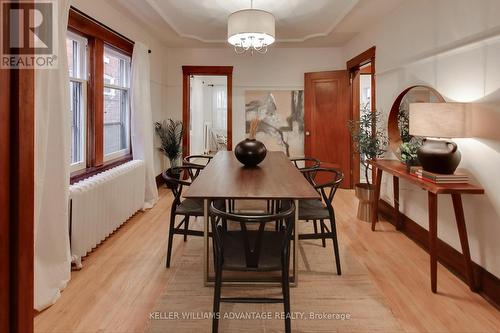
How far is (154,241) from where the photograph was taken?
346 cm

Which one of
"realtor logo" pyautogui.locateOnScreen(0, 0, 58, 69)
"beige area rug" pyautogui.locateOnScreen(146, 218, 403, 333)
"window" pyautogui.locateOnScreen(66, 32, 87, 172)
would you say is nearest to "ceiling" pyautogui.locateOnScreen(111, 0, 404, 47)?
"window" pyautogui.locateOnScreen(66, 32, 87, 172)

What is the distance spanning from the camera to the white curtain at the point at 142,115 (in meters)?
4.43

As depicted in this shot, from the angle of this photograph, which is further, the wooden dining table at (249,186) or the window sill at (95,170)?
the window sill at (95,170)

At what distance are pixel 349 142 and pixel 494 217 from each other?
11.7ft

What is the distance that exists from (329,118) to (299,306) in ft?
14.0

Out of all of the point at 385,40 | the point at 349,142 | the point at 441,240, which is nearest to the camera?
the point at 441,240

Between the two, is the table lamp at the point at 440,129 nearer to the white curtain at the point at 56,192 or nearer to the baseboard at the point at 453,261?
the baseboard at the point at 453,261

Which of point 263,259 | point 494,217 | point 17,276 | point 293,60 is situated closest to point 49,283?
point 263,259

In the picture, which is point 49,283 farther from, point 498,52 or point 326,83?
point 326,83

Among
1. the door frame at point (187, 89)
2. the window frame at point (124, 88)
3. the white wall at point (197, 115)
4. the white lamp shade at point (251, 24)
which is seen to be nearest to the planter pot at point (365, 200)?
the white lamp shade at point (251, 24)

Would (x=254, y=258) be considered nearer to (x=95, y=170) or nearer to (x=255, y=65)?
(x=95, y=170)

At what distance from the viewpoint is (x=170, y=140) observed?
598 cm

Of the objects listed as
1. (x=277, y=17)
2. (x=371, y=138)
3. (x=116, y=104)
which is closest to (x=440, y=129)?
(x=371, y=138)

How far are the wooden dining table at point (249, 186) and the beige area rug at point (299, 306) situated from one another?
149 mm
